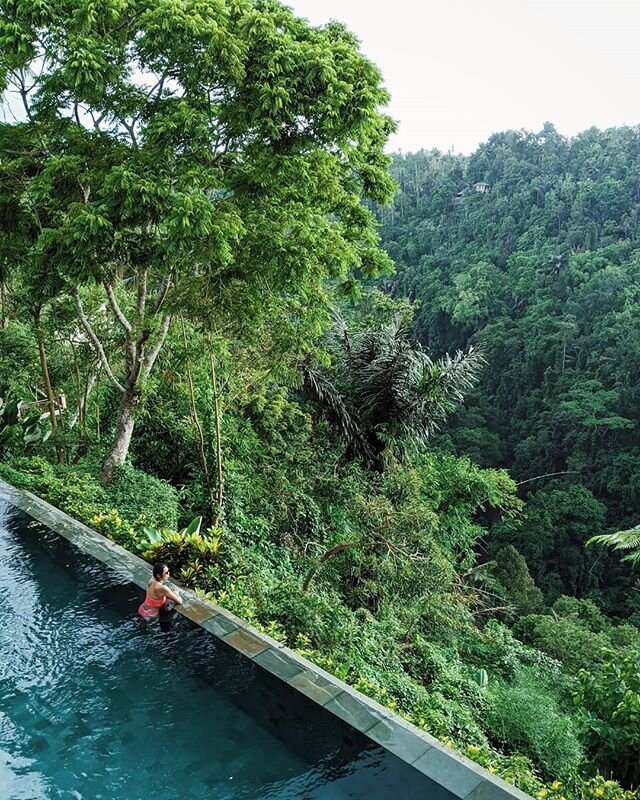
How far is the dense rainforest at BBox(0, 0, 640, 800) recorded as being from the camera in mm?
5000

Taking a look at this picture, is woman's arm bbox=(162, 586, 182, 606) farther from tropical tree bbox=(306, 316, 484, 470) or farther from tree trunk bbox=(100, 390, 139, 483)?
tropical tree bbox=(306, 316, 484, 470)

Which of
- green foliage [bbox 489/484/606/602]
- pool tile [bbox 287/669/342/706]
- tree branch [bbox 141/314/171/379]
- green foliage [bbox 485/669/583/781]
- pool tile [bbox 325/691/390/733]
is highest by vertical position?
tree branch [bbox 141/314/171/379]

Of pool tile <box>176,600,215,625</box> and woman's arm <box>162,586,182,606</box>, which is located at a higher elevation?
woman's arm <box>162,586,182,606</box>

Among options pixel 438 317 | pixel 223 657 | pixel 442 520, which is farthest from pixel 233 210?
pixel 438 317

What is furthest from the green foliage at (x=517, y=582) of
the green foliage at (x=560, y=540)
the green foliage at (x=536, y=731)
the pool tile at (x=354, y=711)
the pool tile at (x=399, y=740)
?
the pool tile at (x=399, y=740)

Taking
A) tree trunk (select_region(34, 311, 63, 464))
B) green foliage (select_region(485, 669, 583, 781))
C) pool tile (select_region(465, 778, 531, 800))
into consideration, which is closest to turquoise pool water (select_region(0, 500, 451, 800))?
pool tile (select_region(465, 778, 531, 800))

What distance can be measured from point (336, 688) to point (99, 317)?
689 cm

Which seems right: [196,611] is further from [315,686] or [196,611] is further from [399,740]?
[399,740]

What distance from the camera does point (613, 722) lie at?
361cm

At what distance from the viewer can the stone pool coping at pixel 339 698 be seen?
2.96 meters

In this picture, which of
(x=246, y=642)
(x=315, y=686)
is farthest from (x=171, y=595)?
(x=315, y=686)

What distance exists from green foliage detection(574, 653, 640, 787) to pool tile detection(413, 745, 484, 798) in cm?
98

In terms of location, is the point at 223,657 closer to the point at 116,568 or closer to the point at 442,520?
the point at 116,568

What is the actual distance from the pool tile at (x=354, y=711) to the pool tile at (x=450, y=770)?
36cm
